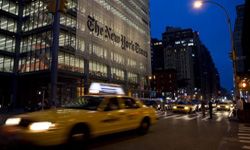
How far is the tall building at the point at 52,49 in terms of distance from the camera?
136 feet

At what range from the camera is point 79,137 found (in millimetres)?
7285

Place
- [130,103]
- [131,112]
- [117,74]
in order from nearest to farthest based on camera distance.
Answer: [131,112], [130,103], [117,74]

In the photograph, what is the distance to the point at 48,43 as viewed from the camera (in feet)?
136

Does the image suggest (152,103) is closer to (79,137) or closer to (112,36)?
(112,36)

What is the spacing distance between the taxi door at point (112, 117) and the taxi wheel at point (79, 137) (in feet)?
2.57

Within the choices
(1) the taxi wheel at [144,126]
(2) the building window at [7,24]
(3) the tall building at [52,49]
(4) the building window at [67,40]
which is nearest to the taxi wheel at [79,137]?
(1) the taxi wheel at [144,126]

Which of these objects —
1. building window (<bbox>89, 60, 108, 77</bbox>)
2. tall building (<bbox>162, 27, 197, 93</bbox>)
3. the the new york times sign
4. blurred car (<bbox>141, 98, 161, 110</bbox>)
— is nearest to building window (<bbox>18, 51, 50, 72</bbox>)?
building window (<bbox>89, 60, 108, 77</bbox>)

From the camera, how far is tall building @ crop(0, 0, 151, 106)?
136 feet

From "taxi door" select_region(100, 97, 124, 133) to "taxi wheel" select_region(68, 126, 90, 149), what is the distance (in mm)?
782

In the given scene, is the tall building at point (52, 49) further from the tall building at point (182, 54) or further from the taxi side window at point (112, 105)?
the tall building at point (182, 54)

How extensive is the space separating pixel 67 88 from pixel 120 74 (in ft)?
49.7

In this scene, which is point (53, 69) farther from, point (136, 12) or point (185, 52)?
point (185, 52)

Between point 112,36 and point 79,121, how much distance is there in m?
47.6

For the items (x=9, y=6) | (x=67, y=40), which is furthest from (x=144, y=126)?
(x=9, y=6)
